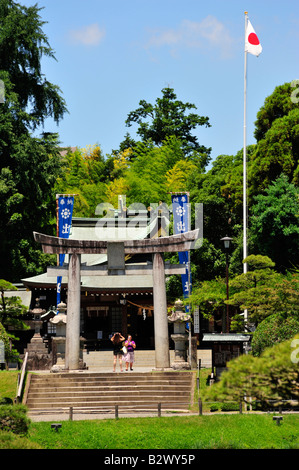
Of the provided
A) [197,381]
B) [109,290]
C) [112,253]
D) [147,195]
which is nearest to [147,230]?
[109,290]

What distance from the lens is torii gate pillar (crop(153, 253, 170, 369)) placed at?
2964 centimetres

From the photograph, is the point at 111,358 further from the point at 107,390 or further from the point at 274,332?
the point at 274,332

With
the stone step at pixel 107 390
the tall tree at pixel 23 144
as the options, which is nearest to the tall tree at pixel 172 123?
the tall tree at pixel 23 144

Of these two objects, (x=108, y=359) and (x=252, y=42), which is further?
(x=252, y=42)

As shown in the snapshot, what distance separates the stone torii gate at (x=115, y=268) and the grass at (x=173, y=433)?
23.2 ft

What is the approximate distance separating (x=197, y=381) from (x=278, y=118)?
22.0 m

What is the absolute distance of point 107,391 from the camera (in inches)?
1076

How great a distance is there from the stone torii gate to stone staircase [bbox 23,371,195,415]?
1.67m

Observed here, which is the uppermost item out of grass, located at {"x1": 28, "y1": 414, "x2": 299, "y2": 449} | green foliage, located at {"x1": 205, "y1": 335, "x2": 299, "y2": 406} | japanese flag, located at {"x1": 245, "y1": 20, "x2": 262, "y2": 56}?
japanese flag, located at {"x1": 245, "y1": 20, "x2": 262, "y2": 56}

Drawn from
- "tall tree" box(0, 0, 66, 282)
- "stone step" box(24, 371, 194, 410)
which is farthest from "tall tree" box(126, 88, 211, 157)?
"stone step" box(24, 371, 194, 410)

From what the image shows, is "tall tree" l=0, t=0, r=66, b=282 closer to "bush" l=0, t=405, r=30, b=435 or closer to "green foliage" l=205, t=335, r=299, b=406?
"bush" l=0, t=405, r=30, b=435

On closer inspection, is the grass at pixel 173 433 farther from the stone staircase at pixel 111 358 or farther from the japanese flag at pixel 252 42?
the japanese flag at pixel 252 42

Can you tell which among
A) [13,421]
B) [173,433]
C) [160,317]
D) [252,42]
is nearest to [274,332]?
[160,317]

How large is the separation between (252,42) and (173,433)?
25.6 metres
